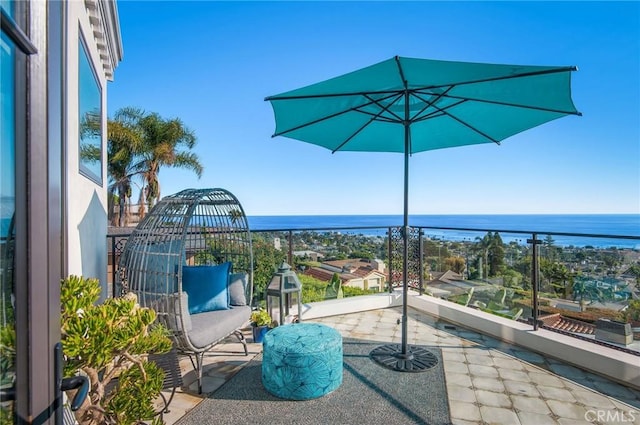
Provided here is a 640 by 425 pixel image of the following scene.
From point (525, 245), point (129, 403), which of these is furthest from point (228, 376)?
point (525, 245)

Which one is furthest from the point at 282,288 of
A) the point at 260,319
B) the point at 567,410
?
the point at 567,410

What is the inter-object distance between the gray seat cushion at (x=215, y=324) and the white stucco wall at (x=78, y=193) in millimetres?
900

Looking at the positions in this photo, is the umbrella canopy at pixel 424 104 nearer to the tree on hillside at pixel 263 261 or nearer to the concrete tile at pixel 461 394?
the tree on hillside at pixel 263 261

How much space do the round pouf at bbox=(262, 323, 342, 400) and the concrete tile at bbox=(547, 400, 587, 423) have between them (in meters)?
1.57

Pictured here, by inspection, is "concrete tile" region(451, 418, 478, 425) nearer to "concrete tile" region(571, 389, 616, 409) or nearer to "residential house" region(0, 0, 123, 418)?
"concrete tile" region(571, 389, 616, 409)

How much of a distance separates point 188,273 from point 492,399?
280 cm

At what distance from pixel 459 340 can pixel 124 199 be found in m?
18.0

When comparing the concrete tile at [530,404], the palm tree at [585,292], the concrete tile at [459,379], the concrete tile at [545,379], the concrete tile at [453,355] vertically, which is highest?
the palm tree at [585,292]

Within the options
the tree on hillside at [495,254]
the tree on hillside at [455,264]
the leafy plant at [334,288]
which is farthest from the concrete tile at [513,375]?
the leafy plant at [334,288]

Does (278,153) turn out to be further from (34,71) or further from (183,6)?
(34,71)

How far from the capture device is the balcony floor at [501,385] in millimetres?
2305

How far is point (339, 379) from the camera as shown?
2.70 meters

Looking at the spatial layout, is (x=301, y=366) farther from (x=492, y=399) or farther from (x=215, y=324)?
(x=492, y=399)

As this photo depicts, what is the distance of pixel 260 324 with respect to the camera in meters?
3.73
